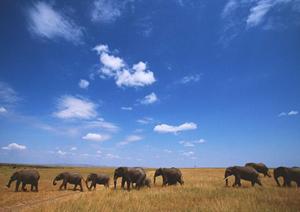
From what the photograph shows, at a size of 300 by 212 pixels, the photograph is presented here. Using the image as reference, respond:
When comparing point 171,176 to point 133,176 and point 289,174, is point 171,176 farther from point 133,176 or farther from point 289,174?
point 289,174

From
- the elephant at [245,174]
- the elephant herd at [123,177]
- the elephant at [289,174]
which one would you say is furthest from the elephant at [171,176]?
the elephant at [289,174]

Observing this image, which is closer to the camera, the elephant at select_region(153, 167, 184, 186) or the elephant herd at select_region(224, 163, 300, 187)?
the elephant herd at select_region(224, 163, 300, 187)

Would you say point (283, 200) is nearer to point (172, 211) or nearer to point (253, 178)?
point (172, 211)

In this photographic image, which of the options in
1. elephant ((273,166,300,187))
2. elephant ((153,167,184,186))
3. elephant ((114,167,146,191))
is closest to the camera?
elephant ((273,166,300,187))

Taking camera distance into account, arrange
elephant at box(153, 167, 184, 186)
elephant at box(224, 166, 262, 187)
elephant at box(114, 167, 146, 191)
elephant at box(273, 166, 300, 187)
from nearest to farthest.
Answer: elephant at box(273, 166, 300, 187)
elephant at box(224, 166, 262, 187)
elephant at box(114, 167, 146, 191)
elephant at box(153, 167, 184, 186)

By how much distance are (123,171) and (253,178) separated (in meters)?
12.3

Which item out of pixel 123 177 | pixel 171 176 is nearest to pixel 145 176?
pixel 123 177

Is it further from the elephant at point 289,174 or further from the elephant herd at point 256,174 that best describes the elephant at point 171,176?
the elephant at point 289,174

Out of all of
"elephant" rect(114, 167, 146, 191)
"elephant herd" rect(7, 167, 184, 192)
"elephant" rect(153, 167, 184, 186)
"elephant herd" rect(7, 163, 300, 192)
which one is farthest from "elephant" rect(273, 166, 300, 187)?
"elephant" rect(114, 167, 146, 191)

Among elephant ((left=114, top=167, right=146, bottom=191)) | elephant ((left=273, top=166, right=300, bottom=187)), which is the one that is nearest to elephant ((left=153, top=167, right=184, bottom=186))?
elephant ((left=114, top=167, right=146, bottom=191))

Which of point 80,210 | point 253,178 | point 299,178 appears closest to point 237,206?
point 80,210

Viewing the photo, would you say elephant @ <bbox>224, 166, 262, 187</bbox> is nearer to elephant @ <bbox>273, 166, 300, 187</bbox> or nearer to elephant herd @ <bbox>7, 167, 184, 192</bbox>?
elephant @ <bbox>273, 166, 300, 187</bbox>

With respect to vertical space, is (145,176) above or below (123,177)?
above

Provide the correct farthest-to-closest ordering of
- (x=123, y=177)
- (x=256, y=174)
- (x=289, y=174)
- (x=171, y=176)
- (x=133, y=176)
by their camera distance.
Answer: (x=171, y=176) → (x=123, y=177) → (x=133, y=176) → (x=289, y=174) → (x=256, y=174)
